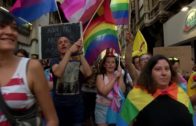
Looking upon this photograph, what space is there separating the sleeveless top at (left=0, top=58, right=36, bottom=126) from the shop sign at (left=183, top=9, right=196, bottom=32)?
16684 millimetres

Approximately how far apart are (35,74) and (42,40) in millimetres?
4449

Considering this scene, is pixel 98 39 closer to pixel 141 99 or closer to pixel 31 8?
pixel 31 8

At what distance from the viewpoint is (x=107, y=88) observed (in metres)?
5.85

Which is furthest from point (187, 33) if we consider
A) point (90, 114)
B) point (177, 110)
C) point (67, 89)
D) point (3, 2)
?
point (177, 110)

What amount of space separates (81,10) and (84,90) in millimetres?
1625

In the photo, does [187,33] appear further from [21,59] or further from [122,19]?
[21,59]

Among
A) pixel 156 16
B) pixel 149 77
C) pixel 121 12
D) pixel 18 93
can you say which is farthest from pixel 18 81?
pixel 156 16

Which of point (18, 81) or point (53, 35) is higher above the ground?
point (53, 35)

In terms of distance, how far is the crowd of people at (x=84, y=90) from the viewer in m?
2.45

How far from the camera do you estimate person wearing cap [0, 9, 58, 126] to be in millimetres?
2408

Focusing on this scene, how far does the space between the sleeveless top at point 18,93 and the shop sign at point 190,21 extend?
16.7m

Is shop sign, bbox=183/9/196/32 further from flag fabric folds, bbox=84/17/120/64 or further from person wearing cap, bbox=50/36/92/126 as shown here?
person wearing cap, bbox=50/36/92/126

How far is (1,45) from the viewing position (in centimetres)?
248

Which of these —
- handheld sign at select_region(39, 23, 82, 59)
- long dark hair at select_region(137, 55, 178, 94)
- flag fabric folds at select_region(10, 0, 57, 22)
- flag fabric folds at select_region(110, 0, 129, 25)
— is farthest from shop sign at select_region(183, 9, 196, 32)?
long dark hair at select_region(137, 55, 178, 94)
